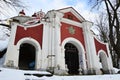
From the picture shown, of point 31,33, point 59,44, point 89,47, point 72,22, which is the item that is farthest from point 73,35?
point 31,33

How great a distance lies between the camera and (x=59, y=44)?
1452cm

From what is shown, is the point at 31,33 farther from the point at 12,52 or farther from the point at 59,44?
the point at 59,44

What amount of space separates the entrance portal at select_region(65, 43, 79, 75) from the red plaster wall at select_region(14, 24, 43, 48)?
4.28 metres

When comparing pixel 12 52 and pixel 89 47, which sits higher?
pixel 89 47

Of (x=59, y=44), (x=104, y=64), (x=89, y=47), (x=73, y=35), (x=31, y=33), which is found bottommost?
(x=104, y=64)

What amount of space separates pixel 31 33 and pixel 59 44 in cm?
301

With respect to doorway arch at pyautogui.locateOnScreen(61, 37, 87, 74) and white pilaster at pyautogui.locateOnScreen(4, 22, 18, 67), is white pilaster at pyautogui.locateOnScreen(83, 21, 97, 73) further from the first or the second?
white pilaster at pyautogui.locateOnScreen(4, 22, 18, 67)

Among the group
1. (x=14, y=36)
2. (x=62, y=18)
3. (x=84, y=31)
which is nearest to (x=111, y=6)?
(x=84, y=31)

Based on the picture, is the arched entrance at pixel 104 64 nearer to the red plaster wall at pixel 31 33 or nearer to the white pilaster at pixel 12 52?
the red plaster wall at pixel 31 33

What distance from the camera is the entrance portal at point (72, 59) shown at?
16.8 meters

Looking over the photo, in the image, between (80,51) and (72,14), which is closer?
(80,51)

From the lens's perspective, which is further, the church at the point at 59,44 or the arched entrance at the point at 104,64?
the arched entrance at the point at 104,64

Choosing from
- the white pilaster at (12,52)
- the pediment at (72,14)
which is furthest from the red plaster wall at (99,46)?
the white pilaster at (12,52)

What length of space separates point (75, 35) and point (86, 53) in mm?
2455
